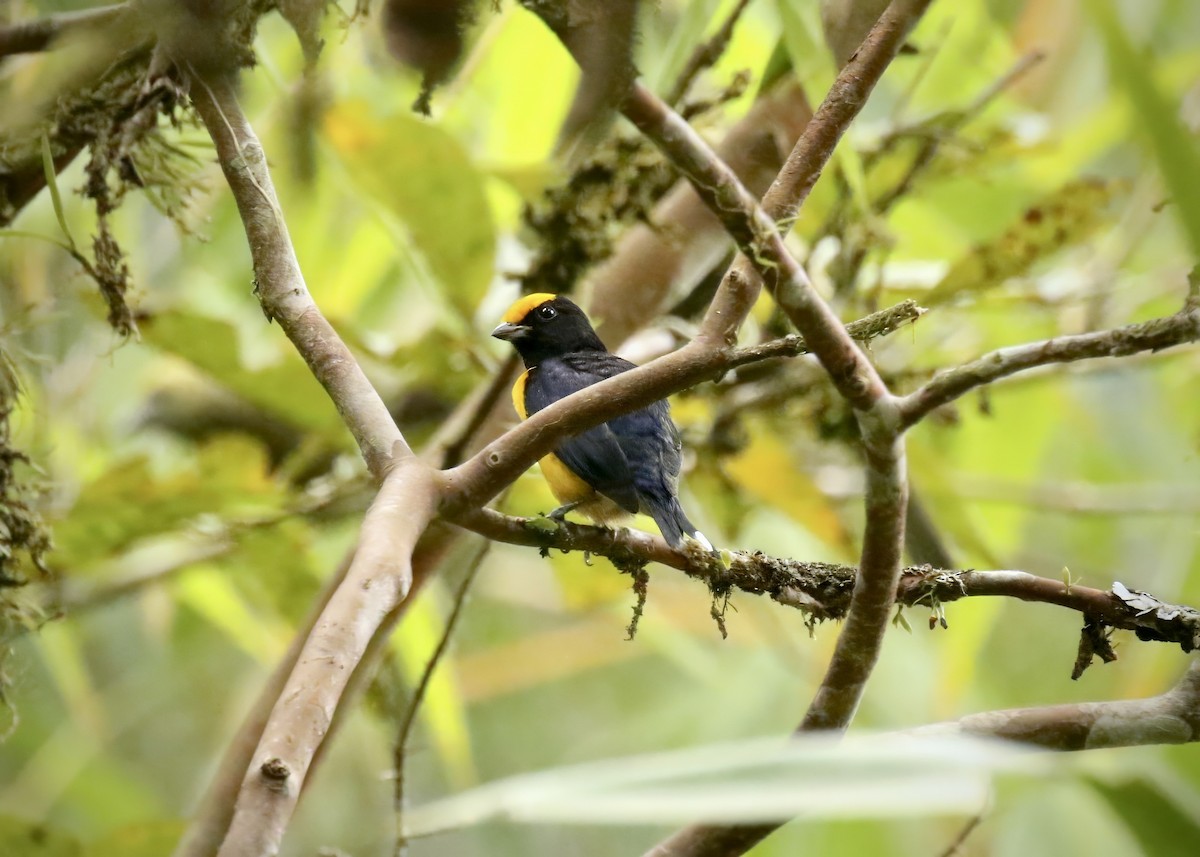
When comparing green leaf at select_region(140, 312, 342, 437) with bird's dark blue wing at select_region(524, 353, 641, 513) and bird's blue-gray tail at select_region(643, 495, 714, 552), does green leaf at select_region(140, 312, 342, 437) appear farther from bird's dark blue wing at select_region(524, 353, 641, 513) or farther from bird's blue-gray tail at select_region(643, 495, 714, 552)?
bird's blue-gray tail at select_region(643, 495, 714, 552)

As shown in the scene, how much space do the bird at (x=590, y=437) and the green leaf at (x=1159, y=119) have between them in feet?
4.69

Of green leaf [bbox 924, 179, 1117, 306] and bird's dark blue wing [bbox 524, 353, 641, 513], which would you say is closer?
bird's dark blue wing [bbox 524, 353, 641, 513]

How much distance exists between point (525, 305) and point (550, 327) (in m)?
0.09

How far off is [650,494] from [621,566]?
29.7 inches

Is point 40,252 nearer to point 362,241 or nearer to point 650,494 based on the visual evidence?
point 362,241

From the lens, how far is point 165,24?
1.58 meters

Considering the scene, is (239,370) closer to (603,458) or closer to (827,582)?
(603,458)

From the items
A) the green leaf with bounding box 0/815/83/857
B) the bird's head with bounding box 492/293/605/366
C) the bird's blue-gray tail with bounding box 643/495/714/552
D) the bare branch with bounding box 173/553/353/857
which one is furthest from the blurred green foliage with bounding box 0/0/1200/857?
the bird's blue-gray tail with bounding box 643/495/714/552

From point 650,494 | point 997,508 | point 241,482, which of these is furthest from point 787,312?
point 997,508

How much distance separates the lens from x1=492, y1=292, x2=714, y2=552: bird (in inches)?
96.9

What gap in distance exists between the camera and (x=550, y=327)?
9.62 feet

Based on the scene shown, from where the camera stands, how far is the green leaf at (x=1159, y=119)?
26.6 inches

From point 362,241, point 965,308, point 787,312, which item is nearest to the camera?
point 787,312

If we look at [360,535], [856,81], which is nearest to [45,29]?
[360,535]
